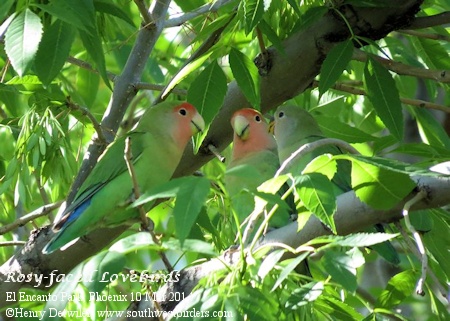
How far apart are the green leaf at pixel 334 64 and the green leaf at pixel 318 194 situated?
74 cm

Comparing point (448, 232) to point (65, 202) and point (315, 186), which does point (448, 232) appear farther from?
point (65, 202)

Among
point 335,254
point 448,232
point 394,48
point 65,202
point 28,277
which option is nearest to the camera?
point 335,254

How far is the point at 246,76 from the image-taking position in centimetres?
278

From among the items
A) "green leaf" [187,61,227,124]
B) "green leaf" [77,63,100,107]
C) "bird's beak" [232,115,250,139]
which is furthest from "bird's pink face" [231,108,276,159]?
"green leaf" [187,61,227,124]

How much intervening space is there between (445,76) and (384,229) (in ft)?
1.99

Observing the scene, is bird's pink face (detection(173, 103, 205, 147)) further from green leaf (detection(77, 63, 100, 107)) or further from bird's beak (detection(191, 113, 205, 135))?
green leaf (detection(77, 63, 100, 107))

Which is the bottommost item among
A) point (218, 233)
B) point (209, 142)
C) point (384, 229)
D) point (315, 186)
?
point (384, 229)

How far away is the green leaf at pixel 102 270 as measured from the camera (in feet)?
6.39

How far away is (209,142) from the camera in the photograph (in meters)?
3.26

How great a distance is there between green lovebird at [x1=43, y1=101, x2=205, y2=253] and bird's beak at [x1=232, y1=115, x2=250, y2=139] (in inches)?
6.7

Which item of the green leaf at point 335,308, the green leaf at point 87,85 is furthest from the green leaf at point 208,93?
the green leaf at point 87,85

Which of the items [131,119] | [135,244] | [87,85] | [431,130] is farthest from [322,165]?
[131,119]

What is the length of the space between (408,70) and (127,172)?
3.58 feet

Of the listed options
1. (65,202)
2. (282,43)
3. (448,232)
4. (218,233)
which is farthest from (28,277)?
(448,232)
